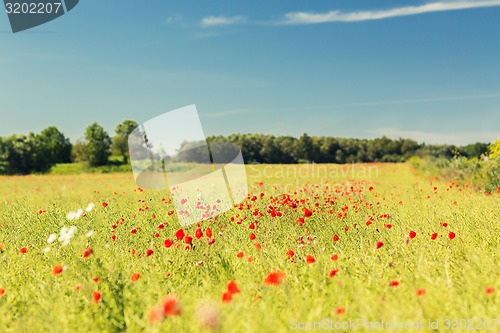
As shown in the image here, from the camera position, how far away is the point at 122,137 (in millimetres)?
62031

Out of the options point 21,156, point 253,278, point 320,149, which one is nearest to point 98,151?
point 21,156

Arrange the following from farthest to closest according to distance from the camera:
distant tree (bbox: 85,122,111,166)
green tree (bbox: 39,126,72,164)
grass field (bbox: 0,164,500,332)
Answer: green tree (bbox: 39,126,72,164) < distant tree (bbox: 85,122,111,166) < grass field (bbox: 0,164,500,332)

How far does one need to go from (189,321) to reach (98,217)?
16.1 feet

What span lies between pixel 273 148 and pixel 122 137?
31.7 metres

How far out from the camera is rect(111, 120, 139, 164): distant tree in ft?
199

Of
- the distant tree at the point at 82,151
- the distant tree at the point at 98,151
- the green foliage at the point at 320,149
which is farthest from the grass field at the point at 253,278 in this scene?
the green foliage at the point at 320,149

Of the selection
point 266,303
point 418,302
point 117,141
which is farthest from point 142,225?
point 117,141

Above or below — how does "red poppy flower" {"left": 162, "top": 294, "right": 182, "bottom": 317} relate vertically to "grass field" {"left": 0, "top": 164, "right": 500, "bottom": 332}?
above

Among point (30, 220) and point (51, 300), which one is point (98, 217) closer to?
point (30, 220)

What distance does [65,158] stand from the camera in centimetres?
7506

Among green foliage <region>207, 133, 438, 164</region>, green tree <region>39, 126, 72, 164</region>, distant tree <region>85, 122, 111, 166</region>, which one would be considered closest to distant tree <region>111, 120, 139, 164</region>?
distant tree <region>85, 122, 111, 166</region>

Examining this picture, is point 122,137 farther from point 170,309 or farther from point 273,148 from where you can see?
point 170,309

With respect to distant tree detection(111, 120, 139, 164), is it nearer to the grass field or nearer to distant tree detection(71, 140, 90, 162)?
distant tree detection(71, 140, 90, 162)

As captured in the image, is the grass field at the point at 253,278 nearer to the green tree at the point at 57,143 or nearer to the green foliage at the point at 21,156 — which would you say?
the green foliage at the point at 21,156
